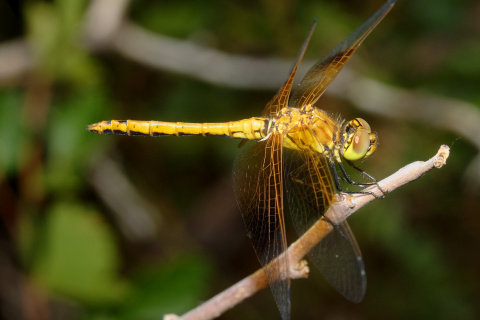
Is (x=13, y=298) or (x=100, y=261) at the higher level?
(x=13, y=298)

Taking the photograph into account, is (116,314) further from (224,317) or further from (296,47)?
(296,47)

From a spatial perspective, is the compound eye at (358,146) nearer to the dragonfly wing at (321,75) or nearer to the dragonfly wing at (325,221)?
the dragonfly wing at (325,221)

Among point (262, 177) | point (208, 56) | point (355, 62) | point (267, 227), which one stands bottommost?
point (267, 227)

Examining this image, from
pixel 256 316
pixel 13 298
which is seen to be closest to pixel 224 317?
pixel 256 316

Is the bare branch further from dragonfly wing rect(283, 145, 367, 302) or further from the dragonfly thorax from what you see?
dragonfly wing rect(283, 145, 367, 302)

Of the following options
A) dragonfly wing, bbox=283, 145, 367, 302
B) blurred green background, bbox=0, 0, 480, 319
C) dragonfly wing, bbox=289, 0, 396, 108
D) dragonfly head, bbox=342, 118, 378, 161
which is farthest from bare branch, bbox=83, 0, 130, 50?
dragonfly head, bbox=342, 118, 378, 161

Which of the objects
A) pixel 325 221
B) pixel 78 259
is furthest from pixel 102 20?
pixel 325 221

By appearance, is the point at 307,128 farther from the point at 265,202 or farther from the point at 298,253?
the point at 298,253
